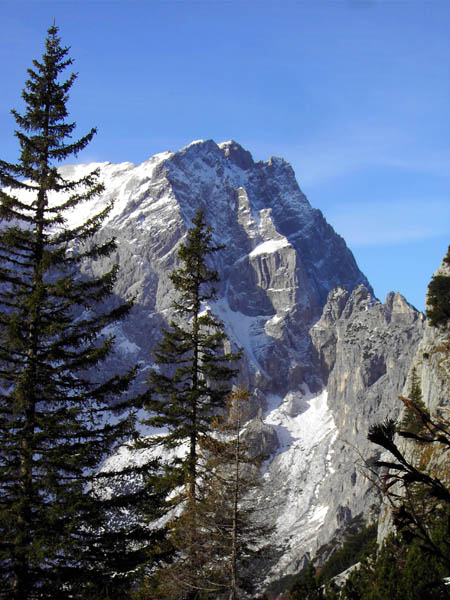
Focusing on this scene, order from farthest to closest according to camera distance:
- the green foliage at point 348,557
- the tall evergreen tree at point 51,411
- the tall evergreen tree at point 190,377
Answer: the green foliage at point 348,557 < the tall evergreen tree at point 190,377 < the tall evergreen tree at point 51,411

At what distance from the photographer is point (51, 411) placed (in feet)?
42.0

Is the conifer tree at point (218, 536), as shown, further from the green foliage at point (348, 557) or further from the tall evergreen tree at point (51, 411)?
the green foliage at point (348, 557)

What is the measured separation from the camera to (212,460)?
53.8 ft

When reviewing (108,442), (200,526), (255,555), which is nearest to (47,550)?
(108,442)

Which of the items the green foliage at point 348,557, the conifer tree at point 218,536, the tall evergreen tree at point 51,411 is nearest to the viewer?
the tall evergreen tree at point 51,411

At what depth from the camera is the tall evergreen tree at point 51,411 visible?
11.4m

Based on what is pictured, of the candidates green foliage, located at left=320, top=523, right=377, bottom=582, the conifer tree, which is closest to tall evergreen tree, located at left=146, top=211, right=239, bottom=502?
the conifer tree

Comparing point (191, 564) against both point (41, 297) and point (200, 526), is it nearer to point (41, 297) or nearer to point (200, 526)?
point (200, 526)

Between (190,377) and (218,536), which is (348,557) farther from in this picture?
(218,536)

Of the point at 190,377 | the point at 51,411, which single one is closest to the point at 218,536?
the point at 190,377

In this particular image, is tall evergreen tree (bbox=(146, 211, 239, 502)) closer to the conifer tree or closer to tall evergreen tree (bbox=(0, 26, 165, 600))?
the conifer tree

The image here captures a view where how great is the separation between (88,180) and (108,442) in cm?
735

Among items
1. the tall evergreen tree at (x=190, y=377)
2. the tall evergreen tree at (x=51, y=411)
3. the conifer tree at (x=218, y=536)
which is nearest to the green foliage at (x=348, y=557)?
the tall evergreen tree at (x=190, y=377)

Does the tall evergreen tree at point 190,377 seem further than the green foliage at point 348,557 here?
No
